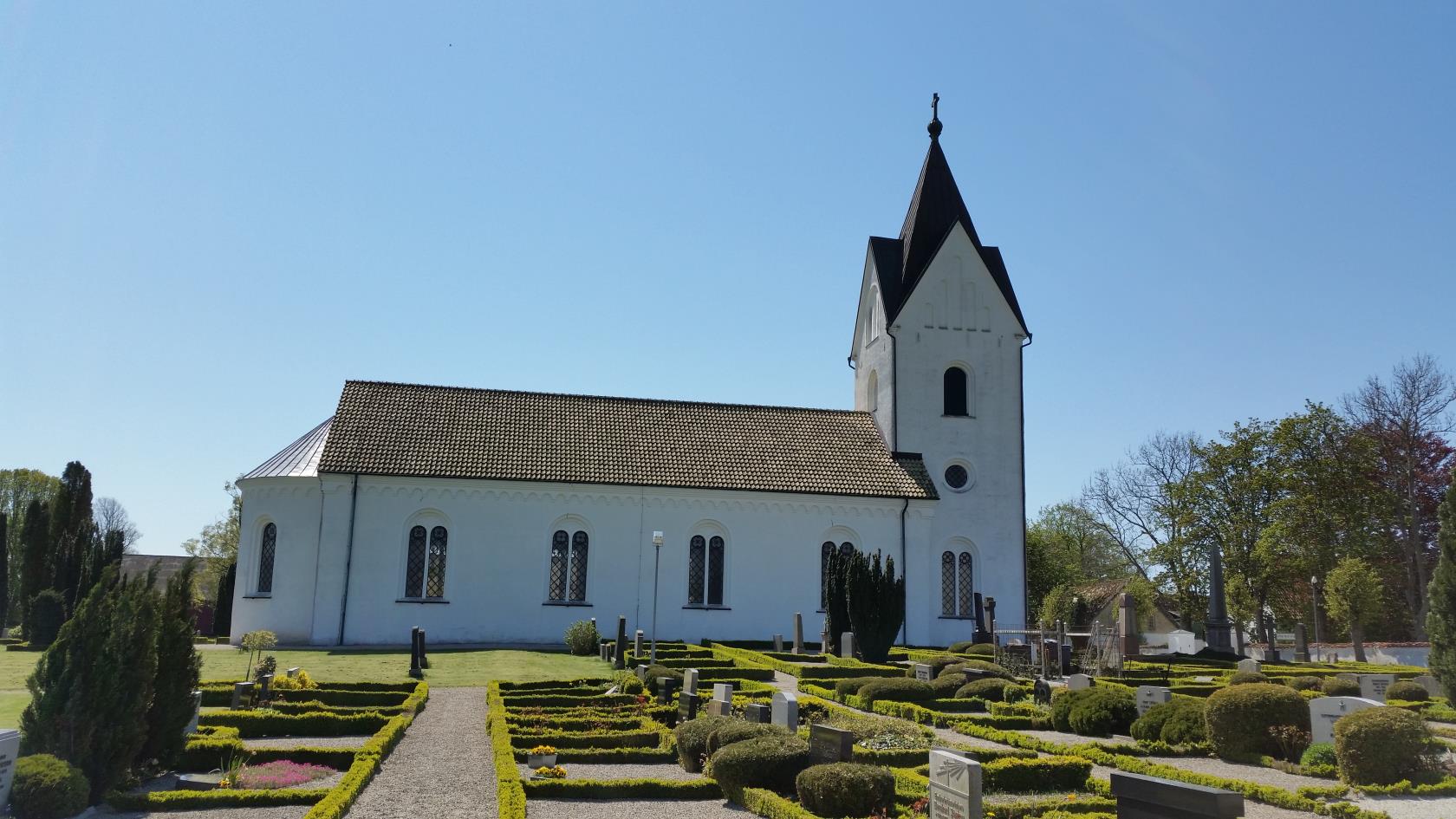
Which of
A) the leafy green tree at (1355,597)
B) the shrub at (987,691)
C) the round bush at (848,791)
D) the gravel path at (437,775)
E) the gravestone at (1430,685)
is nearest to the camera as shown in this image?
the round bush at (848,791)

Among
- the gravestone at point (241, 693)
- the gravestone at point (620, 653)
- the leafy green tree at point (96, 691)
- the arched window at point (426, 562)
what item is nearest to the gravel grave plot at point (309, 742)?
the gravestone at point (241, 693)

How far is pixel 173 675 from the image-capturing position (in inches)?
456

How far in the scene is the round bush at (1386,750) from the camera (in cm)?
1132

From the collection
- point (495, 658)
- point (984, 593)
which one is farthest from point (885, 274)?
point (495, 658)

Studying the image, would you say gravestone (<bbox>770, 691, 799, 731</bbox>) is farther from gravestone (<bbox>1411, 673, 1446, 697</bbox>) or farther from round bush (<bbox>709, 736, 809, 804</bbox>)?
gravestone (<bbox>1411, 673, 1446, 697</bbox>)

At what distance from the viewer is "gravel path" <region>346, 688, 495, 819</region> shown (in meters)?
10.0

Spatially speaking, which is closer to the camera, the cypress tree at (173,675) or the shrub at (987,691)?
the cypress tree at (173,675)

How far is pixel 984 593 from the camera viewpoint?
33.8 metres

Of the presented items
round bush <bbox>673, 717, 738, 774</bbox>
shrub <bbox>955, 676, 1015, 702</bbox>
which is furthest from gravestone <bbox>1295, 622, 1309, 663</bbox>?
round bush <bbox>673, 717, 738, 774</bbox>

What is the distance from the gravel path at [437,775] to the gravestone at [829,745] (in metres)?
3.38

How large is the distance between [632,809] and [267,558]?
22.7 metres

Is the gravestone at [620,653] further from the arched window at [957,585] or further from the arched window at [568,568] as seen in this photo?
the arched window at [957,585]

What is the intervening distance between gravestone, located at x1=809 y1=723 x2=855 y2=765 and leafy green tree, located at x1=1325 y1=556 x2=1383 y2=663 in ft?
102

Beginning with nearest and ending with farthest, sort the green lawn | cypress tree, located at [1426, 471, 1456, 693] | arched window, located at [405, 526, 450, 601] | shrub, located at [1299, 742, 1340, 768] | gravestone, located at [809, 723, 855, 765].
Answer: gravestone, located at [809, 723, 855, 765] < shrub, located at [1299, 742, 1340, 768] < cypress tree, located at [1426, 471, 1456, 693] < the green lawn < arched window, located at [405, 526, 450, 601]
